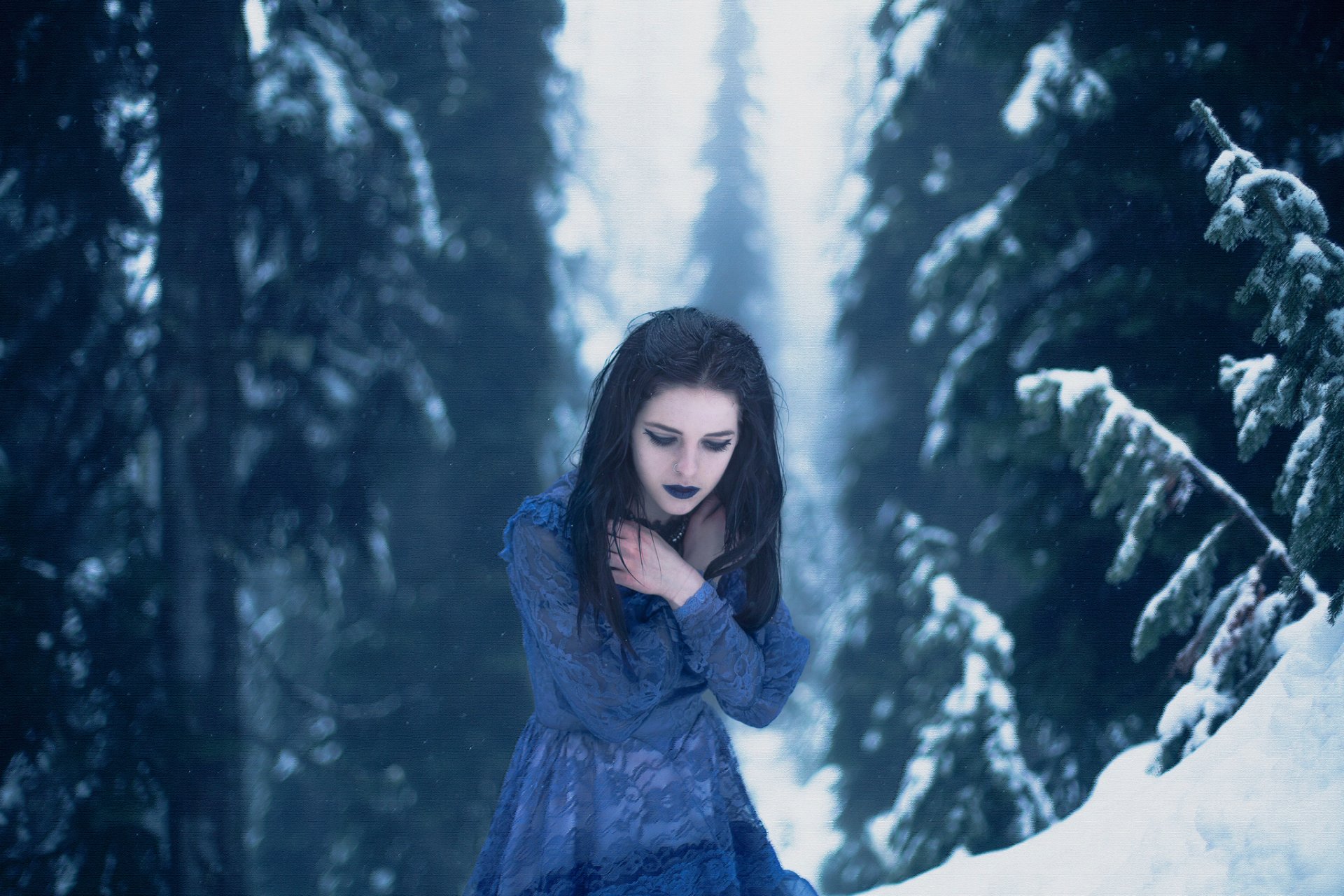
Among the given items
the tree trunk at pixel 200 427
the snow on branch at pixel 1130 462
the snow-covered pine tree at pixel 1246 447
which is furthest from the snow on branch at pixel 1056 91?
the tree trunk at pixel 200 427

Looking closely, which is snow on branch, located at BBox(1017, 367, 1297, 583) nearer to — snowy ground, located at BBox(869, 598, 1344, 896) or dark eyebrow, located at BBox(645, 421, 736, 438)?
snowy ground, located at BBox(869, 598, 1344, 896)

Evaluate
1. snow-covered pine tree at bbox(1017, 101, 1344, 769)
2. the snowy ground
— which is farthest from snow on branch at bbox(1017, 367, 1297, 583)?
the snowy ground

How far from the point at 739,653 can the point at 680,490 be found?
39 centimetres

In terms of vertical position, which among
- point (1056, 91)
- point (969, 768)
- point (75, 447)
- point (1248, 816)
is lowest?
point (1248, 816)

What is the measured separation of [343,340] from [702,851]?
4546 millimetres

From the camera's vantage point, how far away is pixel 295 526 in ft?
16.8

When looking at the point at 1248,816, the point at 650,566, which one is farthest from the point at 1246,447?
the point at 650,566

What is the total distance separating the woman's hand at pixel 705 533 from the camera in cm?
202

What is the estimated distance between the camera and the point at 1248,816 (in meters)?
1.59

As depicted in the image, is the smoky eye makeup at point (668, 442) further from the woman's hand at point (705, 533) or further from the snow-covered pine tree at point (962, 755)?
the snow-covered pine tree at point (962, 755)

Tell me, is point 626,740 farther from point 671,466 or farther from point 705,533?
point 671,466

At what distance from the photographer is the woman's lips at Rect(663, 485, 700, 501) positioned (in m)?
1.85

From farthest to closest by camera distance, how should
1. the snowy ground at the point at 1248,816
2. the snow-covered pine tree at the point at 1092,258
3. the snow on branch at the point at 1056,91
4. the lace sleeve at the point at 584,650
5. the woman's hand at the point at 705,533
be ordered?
the snow on branch at the point at 1056,91 < the snow-covered pine tree at the point at 1092,258 < the woman's hand at the point at 705,533 < the lace sleeve at the point at 584,650 < the snowy ground at the point at 1248,816

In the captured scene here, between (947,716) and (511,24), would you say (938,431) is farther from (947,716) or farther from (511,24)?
(511,24)
